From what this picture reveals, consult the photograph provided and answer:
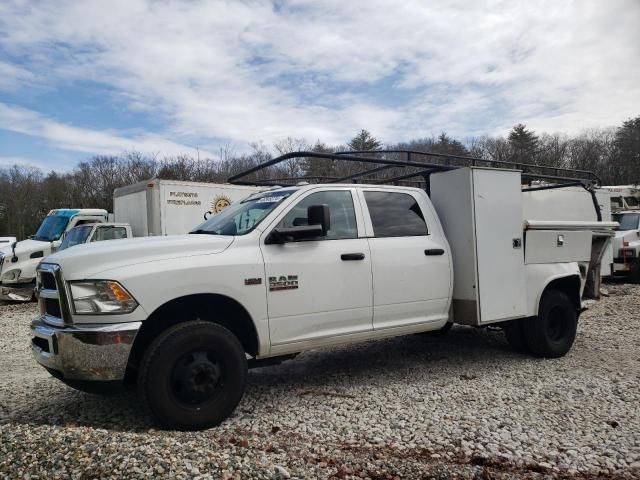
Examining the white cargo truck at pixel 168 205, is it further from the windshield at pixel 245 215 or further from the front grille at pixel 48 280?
the front grille at pixel 48 280

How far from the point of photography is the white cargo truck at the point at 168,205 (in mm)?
11914

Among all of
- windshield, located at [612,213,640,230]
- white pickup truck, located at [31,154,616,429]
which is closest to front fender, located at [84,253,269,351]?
white pickup truck, located at [31,154,616,429]

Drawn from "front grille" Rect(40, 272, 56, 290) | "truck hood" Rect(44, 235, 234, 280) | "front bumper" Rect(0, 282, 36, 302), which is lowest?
"front bumper" Rect(0, 282, 36, 302)

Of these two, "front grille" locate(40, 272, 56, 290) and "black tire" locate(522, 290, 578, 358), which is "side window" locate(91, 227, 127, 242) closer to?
"front grille" locate(40, 272, 56, 290)

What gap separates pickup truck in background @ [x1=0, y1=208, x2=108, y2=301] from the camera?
41.2ft

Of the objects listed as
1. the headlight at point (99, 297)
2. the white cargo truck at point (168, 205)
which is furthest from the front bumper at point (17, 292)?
the headlight at point (99, 297)

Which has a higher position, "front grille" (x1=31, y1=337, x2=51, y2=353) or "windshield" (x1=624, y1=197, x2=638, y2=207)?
"windshield" (x1=624, y1=197, x2=638, y2=207)

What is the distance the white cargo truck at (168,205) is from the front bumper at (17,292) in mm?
2854

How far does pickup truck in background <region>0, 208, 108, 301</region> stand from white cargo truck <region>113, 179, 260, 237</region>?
1598 millimetres

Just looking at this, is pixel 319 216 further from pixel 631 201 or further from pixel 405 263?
pixel 631 201

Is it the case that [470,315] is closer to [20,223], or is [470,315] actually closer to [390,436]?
[390,436]

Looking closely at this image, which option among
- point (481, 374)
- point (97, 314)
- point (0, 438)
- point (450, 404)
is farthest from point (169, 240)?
point (481, 374)

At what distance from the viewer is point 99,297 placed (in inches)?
150

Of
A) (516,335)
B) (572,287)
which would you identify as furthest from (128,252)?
(572,287)
